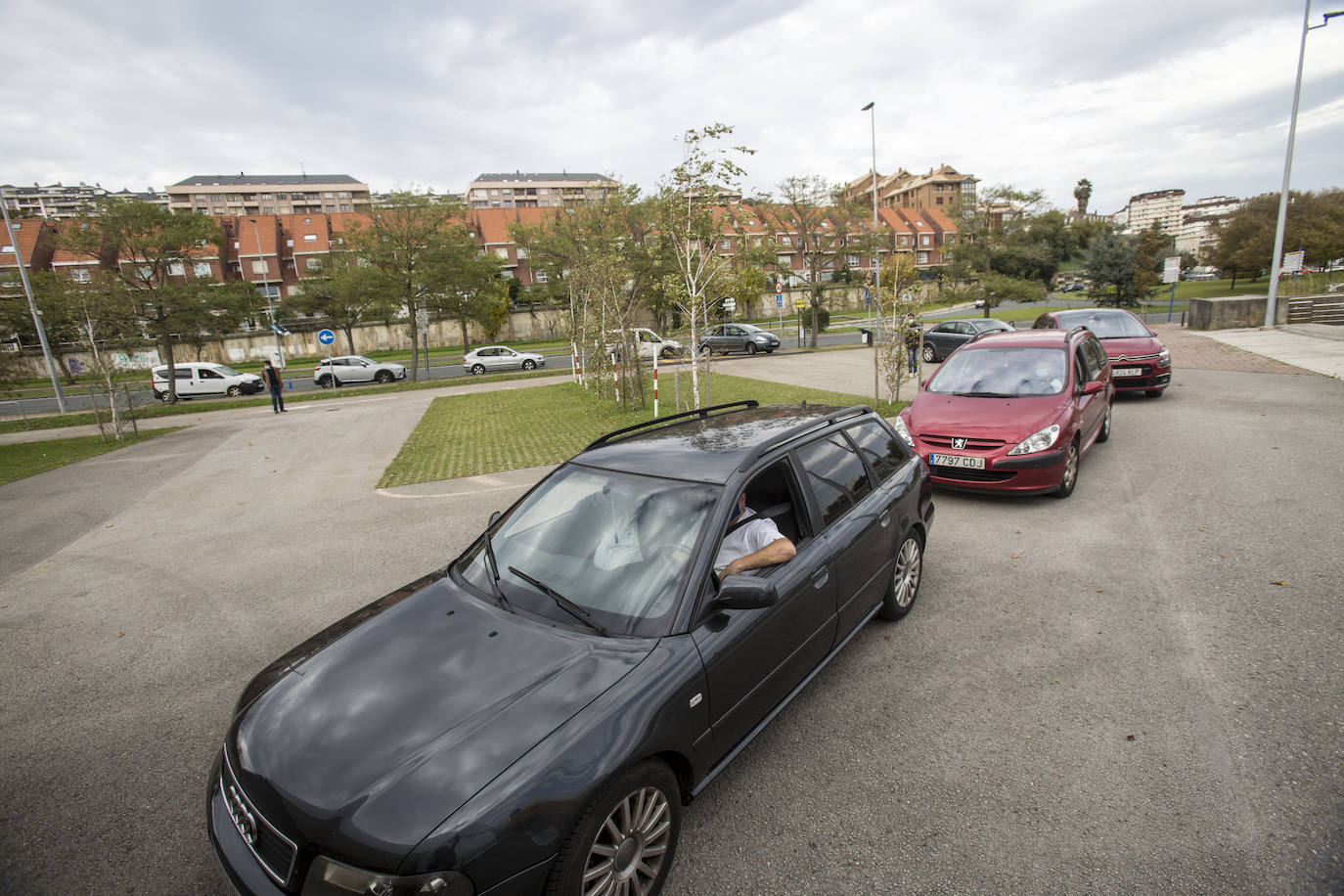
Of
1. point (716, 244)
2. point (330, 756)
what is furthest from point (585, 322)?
point (330, 756)

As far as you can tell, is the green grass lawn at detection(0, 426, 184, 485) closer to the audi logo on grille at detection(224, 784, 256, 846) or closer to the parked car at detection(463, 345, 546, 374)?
the audi logo on grille at detection(224, 784, 256, 846)

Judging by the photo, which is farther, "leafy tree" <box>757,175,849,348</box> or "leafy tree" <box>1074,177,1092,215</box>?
"leafy tree" <box>1074,177,1092,215</box>

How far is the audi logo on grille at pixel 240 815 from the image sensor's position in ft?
6.88

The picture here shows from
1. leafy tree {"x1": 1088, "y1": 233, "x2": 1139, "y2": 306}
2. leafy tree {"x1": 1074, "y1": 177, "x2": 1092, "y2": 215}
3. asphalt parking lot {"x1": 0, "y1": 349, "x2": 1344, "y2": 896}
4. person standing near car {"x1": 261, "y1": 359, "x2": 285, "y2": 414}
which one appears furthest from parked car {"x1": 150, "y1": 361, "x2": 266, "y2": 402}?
leafy tree {"x1": 1074, "y1": 177, "x2": 1092, "y2": 215}

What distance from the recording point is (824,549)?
3338mm

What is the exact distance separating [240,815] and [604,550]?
64.3 inches

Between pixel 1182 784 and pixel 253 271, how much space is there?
75.2 m

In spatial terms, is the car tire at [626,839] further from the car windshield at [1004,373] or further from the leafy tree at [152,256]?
the leafy tree at [152,256]

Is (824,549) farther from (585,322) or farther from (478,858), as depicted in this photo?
(585,322)

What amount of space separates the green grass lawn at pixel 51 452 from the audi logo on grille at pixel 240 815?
42.7ft

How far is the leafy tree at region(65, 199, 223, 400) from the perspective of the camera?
21188 mm

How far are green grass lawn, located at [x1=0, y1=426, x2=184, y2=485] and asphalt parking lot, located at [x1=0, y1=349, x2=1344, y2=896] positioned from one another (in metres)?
5.90

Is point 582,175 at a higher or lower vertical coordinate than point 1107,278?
higher

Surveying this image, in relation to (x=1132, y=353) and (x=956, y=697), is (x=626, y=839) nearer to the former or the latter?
(x=956, y=697)
